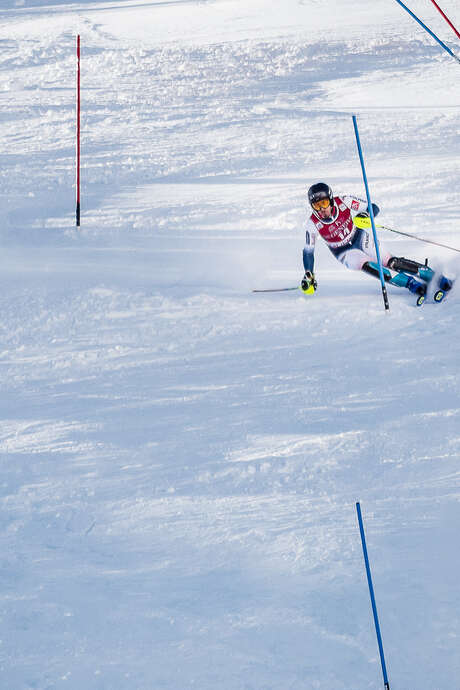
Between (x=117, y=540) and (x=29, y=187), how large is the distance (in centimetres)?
731

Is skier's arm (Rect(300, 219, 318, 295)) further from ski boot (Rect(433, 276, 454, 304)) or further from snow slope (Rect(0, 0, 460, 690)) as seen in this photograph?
ski boot (Rect(433, 276, 454, 304))

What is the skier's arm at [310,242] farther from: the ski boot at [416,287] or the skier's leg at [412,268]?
the ski boot at [416,287]

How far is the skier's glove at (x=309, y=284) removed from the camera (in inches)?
282

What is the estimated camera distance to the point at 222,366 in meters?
6.27

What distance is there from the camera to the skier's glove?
23.5 feet

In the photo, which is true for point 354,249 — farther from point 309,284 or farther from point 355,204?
point 309,284

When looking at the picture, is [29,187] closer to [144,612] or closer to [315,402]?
[315,402]

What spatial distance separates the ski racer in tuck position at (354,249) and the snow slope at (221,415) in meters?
0.18

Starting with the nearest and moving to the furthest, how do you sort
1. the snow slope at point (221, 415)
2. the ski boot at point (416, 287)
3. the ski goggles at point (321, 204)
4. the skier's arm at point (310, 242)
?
1. the snow slope at point (221, 415)
2. the ski goggles at point (321, 204)
3. the ski boot at point (416, 287)
4. the skier's arm at point (310, 242)

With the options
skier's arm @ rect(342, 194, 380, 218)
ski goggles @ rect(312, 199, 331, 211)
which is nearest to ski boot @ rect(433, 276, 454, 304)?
skier's arm @ rect(342, 194, 380, 218)

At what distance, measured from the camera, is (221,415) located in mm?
5617

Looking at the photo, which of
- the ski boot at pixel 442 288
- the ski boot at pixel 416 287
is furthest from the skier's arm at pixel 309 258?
the ski boot at pixel 442 288

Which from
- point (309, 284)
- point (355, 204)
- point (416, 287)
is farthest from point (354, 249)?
point (416, 287)

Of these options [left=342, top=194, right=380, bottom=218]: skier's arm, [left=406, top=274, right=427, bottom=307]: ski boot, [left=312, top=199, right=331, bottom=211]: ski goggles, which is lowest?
[left=406, top=274, right=427, bottom=307]: ski boot
